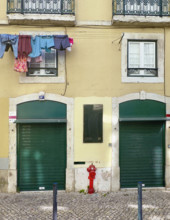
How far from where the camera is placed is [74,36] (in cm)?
891

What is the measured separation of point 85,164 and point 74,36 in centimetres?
503

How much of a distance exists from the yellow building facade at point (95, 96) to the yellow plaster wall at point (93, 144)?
39 mm

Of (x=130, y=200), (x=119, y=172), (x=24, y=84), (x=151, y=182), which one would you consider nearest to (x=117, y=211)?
(x=130, y=200)

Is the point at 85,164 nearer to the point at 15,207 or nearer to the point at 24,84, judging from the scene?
the point at 15,207

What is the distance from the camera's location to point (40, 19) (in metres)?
8.59

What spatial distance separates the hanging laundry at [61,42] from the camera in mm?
Result: 8430

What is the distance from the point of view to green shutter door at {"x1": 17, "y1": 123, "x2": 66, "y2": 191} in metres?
8.76

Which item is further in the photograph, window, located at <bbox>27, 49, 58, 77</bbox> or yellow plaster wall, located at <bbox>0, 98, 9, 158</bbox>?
window, located at <bbox>27, 49, 58, 77</bbox>

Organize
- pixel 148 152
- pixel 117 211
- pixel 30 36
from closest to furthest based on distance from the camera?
pixel 117 211, pixel 30 36, pixel 148 152

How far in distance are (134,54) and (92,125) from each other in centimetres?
335

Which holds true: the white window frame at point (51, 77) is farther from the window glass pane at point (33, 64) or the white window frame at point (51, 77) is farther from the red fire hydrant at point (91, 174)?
the red fire hydrant at point (91, 174)

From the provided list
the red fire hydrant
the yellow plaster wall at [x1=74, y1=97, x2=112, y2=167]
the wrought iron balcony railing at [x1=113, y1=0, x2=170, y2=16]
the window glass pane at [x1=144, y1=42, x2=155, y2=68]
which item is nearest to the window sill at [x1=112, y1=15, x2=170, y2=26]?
the wrought iron balcony railing at [x1=113, y1=0, x2=170, y2=16]

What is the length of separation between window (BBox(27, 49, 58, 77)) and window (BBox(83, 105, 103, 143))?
1.96 m

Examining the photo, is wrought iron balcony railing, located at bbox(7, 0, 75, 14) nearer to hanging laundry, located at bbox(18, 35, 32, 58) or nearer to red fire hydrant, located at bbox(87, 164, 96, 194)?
hanging laundry, located at bbox(18, 35, 32, 58)
